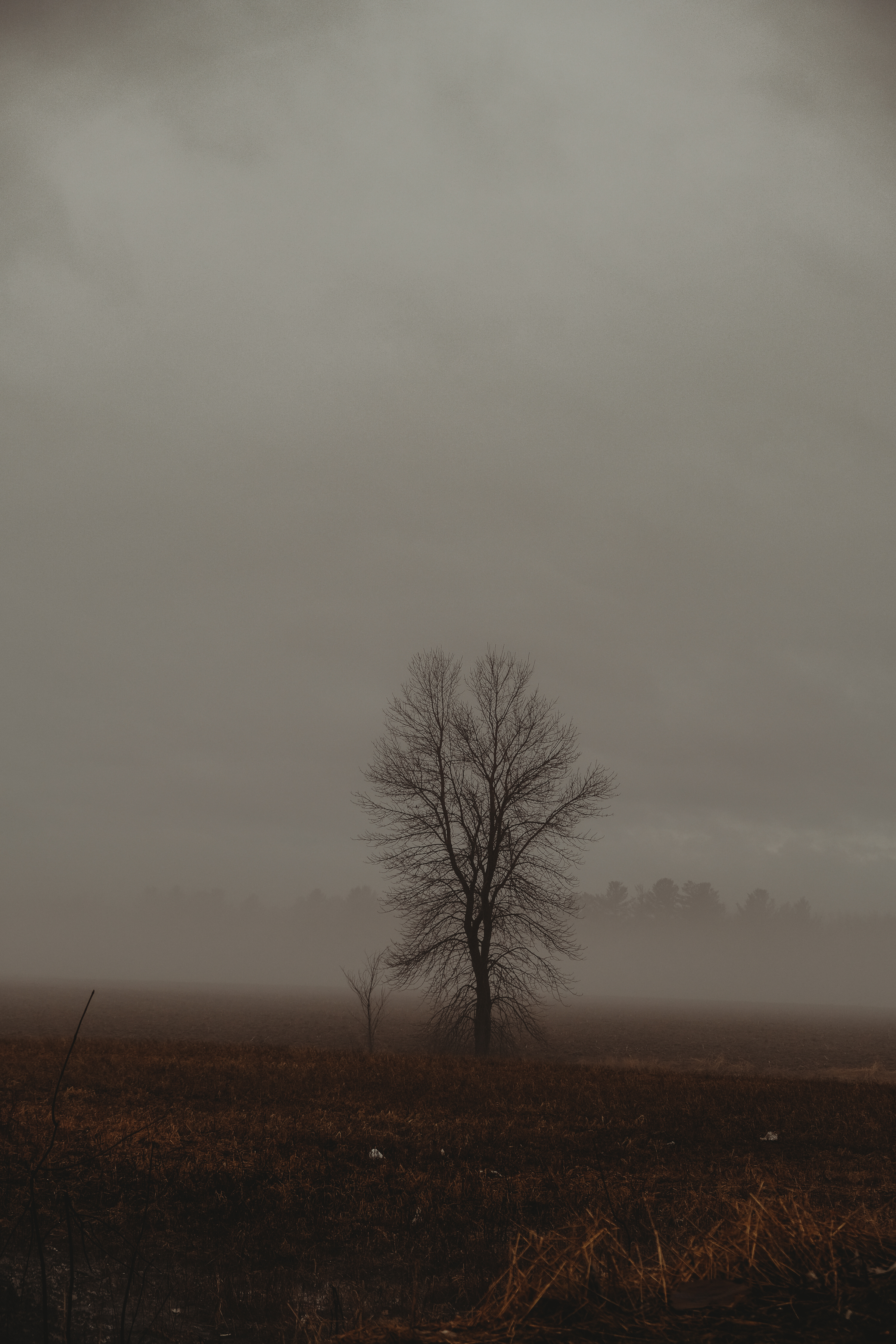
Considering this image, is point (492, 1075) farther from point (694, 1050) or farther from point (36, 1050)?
point (694, 1050)

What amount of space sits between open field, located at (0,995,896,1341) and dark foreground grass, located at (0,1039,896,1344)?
22 millimetres

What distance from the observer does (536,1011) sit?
66.6 m

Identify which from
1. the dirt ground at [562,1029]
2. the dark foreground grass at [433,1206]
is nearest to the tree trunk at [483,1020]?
the dirt ground at [562,1029]

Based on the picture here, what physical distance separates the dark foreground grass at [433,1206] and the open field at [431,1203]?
0.9 inches

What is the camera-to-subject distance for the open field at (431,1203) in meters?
2.78

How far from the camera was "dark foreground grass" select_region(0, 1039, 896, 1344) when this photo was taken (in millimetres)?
2742

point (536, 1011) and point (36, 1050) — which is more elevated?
point (36, 1050)

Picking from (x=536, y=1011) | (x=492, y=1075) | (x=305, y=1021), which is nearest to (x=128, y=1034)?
(x=305, y=1021)

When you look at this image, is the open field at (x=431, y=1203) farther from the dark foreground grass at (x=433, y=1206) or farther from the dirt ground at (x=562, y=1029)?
the dirt ground at (x=562, y=1029)

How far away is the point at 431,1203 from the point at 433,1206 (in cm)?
8

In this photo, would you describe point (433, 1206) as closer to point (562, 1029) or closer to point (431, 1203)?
point (431, 1203)

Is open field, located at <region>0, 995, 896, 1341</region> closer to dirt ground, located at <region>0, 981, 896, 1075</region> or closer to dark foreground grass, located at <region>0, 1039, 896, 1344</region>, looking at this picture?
dark foreground grass, located at <region>0, 1039, 896, 1344</region>

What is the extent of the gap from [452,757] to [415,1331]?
23.8m

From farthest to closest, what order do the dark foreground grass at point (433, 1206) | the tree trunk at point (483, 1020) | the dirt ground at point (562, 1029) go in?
the dirt ground at point (562, 1029) < the tree trunk at point (483, 1020) < the dark foreground grass at point (433, 1206)
